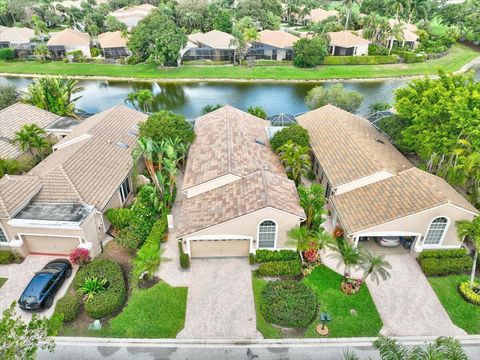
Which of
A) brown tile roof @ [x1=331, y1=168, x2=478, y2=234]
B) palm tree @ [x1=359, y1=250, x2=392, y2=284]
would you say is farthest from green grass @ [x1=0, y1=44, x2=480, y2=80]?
palm tree @ [x1=359, y1=250, x2=392, y2=284]

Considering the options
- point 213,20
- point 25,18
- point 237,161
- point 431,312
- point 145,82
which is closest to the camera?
point 431,312

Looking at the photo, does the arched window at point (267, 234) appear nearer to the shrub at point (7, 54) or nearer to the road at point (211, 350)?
the road at point (211, 350)

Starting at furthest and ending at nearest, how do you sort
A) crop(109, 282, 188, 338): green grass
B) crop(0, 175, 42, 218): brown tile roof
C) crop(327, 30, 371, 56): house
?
crop(327, 30, 371, 56): house, crop(0, 175, 42, 218): brown tile roof, crop(109, 282, 188, 338): green grass

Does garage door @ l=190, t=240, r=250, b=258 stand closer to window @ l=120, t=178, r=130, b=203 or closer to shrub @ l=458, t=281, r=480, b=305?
window @ l=120, t=178, r=130, b=203

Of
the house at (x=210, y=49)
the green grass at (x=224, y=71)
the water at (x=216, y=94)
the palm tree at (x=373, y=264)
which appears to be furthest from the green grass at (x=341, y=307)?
the house at (x=210, y=49)

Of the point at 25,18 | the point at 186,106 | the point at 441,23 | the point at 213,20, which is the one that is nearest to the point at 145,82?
the point at 186,106

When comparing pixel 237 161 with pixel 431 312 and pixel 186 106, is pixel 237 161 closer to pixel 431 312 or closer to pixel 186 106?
pixel 431 312
